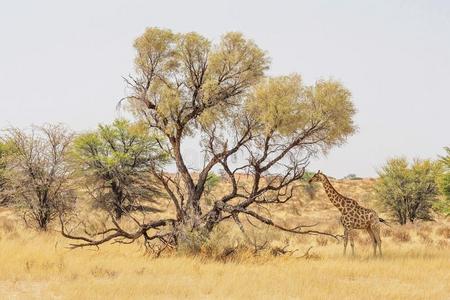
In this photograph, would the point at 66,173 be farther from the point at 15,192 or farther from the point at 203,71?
the point at 203,71

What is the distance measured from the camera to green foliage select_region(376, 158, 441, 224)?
108 ft

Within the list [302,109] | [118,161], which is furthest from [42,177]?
[302,109]

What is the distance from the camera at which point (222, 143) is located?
1523cm

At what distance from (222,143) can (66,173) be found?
11046 millimetres

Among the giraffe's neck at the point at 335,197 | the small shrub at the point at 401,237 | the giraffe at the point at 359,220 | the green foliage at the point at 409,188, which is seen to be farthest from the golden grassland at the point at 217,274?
the green foliage at the point at 409,188

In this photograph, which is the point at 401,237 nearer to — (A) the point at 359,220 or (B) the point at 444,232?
(B) the point at 444,232

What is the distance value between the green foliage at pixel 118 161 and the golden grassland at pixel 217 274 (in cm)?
1168

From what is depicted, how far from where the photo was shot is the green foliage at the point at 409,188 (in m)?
32.8

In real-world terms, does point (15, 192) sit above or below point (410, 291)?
above

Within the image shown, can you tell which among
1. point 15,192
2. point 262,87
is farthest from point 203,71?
point 15,192

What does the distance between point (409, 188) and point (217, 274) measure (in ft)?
79.1

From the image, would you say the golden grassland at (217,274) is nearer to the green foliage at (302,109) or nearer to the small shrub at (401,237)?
the green foliage at (302,109)

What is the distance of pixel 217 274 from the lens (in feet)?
37.1

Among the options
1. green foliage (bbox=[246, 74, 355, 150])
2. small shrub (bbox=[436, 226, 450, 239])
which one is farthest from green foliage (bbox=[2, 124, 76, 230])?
small shrub (bbox=[436, 226, 450, 239])
